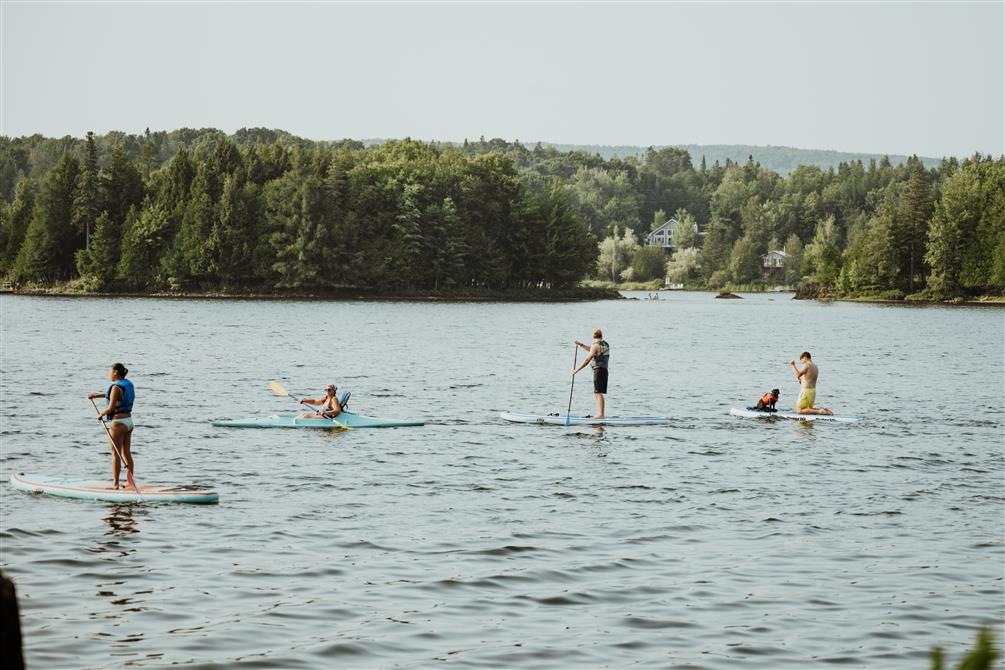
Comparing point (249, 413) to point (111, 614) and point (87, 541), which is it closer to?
point (87, 541)

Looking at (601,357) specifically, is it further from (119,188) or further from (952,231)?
(952,231)

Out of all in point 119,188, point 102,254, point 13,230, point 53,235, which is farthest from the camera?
point 119,188

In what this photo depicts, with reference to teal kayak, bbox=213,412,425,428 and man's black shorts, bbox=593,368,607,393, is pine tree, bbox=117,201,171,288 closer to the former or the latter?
teal kayak, bbox=213,412,425,428

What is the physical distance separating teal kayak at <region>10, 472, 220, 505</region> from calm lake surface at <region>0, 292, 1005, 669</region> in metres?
0.22

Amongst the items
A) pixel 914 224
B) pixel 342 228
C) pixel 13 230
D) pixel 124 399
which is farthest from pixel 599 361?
pixel 914 224

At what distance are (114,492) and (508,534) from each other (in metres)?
6.87

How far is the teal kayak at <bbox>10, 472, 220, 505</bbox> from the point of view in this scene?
1994cm

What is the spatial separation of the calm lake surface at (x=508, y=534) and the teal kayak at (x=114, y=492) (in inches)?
8.7

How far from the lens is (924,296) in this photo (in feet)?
502

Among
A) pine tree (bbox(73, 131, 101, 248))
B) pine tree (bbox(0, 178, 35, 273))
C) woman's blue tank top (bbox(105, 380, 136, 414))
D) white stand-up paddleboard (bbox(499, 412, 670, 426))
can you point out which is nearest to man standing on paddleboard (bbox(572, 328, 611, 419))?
white stand-up paddleboard (bbox(499, 412, 670, 426))

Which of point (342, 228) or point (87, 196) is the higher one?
point (87, 196)

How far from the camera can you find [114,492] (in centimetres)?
1997

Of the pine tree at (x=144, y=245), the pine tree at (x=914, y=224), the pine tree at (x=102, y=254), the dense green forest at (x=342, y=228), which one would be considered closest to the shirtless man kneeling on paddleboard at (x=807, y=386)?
the dense green forest at (x=342, y=228)

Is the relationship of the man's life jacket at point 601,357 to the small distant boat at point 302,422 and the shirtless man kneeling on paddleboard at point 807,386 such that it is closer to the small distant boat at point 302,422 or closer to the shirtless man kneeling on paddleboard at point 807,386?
the shirtless man kneeling on paddleboard at point 807,386
